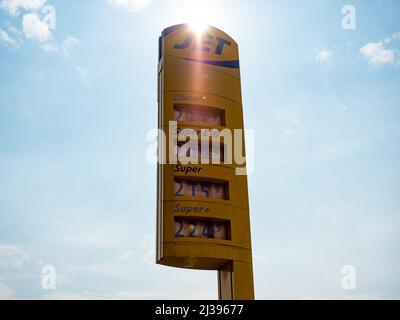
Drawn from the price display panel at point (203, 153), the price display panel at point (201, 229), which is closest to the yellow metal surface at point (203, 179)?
the price display panel at point (201, 229)

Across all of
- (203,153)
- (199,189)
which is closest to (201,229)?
(199,189)

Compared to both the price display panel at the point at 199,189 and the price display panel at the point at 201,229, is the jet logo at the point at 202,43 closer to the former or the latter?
the price display panel at the point at 199,189

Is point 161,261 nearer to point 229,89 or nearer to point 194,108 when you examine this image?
point 194,108

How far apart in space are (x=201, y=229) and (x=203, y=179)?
3.93m

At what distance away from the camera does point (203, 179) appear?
3812cm

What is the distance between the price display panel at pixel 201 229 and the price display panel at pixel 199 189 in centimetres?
210

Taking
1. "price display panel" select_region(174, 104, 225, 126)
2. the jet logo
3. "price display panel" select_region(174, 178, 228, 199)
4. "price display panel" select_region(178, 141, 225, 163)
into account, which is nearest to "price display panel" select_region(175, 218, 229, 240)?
"price display panel" select_region(174, 178, 228, 199)

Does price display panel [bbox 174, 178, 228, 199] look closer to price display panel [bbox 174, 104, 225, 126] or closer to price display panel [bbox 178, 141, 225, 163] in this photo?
price display panel [bbox 178, 141, 225, 163]

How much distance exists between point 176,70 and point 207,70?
2816 mm

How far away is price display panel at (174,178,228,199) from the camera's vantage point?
37.5 metres
